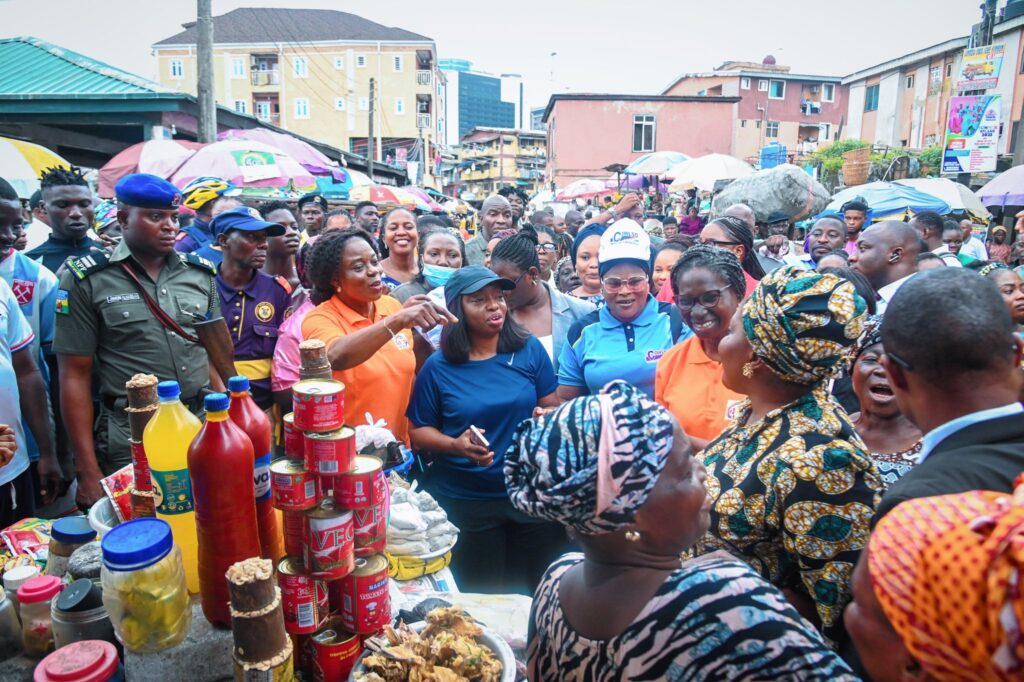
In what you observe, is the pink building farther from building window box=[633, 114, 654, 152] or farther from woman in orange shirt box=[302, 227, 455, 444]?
woman in orange shirt box=[302, 227, 455, 444]

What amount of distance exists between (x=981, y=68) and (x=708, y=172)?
6887 millimetres

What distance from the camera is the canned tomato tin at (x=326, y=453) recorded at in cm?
162

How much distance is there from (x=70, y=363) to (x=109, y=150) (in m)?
12.3

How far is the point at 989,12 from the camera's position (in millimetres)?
14273

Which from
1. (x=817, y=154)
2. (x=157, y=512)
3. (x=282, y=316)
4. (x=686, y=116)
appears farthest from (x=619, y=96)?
(x=157, y=512)

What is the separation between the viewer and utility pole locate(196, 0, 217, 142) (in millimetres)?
9594

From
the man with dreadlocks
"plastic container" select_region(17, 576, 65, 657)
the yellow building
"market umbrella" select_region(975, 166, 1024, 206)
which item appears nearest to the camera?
"plastic container" select_region(17, 576, 65, 657)

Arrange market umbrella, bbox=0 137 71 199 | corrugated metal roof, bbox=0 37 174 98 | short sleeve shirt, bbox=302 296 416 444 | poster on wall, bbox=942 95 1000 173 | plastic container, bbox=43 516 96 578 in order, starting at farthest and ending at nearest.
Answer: poster on wall, bbox=942 95 1000 173
corrugated metal roof, bbox=0 37 174 98
market umbrella, bbox=0 137 71 199
short sleeve shirt, bbox=302 296 416 444
plastic container, bbox=43 516 96 578

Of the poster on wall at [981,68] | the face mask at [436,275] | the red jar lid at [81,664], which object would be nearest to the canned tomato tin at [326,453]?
the red jar lid at [81,664]

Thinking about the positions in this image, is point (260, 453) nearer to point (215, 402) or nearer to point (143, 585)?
point (215, 402)

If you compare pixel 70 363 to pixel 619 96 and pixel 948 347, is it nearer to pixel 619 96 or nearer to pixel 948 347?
pixel 948 347

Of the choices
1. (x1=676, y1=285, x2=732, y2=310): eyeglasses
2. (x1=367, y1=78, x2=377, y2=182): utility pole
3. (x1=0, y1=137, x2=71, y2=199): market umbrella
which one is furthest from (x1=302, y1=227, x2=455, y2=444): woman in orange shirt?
(x1=367, y1=78, x2=377, y2=182): utility pole

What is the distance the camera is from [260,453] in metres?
1.74

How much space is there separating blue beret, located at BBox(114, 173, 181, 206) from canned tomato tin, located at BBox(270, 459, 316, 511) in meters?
2.14
